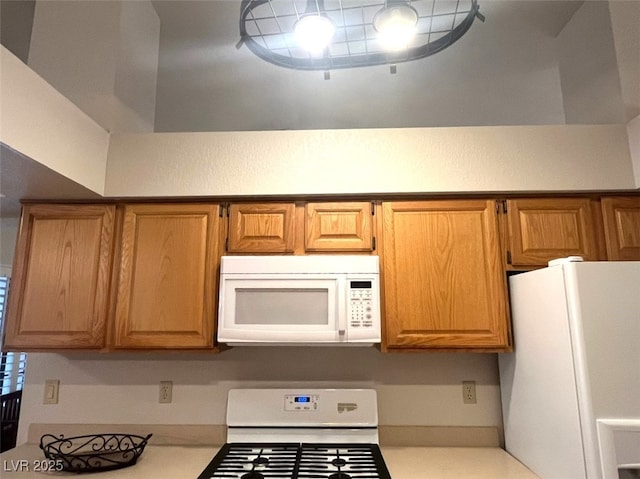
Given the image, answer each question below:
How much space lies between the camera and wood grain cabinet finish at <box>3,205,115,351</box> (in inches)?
72.9

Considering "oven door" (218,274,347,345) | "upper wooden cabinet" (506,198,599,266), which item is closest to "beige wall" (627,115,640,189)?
"upper wooden cabinet" (506,198,599,266)

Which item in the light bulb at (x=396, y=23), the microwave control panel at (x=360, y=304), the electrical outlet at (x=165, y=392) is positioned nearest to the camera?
the light bulb at (x=396, y=23)

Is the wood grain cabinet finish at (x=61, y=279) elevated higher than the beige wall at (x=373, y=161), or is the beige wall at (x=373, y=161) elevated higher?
the beige wall at (x=373, y=161)

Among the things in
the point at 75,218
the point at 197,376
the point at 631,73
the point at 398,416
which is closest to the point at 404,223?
the point at 398,416

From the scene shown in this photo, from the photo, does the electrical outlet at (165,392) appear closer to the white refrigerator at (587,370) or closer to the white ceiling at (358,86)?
the white ceiling at (358,86)

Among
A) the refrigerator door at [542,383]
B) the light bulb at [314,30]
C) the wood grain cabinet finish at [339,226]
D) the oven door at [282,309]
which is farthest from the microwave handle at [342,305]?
the light bulb at [314,30]

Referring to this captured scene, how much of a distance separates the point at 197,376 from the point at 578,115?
102 inches

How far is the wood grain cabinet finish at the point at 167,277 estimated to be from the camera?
6.04ft

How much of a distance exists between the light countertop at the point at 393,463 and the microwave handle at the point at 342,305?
0.61 meters

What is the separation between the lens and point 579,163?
1852 millimetres

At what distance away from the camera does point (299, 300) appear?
1.79 m

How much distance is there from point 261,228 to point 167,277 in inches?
19.7

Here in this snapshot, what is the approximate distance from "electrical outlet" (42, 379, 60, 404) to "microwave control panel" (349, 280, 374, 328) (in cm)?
164

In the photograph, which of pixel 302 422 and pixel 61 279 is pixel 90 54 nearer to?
pixel 61 279
